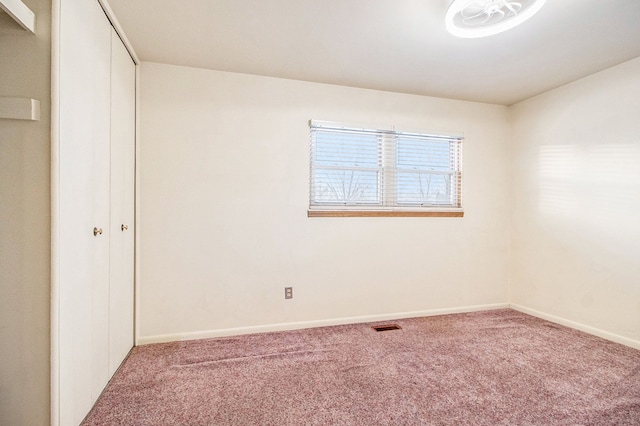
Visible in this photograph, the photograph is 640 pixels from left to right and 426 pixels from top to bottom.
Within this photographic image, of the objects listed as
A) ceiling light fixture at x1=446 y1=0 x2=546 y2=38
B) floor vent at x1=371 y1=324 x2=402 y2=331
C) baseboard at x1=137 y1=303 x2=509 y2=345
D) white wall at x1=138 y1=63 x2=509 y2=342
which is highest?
ceiling light fixture at x1=446 y1=0 x2=546 y2=38

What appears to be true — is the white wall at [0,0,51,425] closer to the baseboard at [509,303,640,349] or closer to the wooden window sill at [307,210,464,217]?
the wooden window sill at [307,210,464,217]

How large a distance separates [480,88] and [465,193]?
1126 mm

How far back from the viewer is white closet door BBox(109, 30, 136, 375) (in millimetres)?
2033

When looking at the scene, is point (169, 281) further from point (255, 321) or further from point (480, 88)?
point (480, 88)

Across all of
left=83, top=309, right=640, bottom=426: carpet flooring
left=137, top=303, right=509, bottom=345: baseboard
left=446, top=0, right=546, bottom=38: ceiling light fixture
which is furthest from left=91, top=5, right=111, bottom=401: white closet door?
left=446, top=0, right=546, bottom=38: ceiling light fixture

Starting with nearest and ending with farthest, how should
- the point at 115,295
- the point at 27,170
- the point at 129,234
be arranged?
the point at 27,170 < the point at 115,295 < the point at 129,234

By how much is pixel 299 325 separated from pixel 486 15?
9.29 ft

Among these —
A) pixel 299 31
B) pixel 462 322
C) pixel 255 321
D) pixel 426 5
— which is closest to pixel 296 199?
pixel 255 321

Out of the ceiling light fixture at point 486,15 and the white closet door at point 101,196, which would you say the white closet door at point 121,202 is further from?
the ceiling light fixture at point 486,15

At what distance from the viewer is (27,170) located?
1.32 meters

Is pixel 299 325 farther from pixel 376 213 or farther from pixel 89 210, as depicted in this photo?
pixel 89 210

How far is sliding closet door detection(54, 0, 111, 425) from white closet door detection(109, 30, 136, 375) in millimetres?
112

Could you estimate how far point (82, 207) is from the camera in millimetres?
1578

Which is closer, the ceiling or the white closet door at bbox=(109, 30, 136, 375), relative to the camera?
the ceiling
